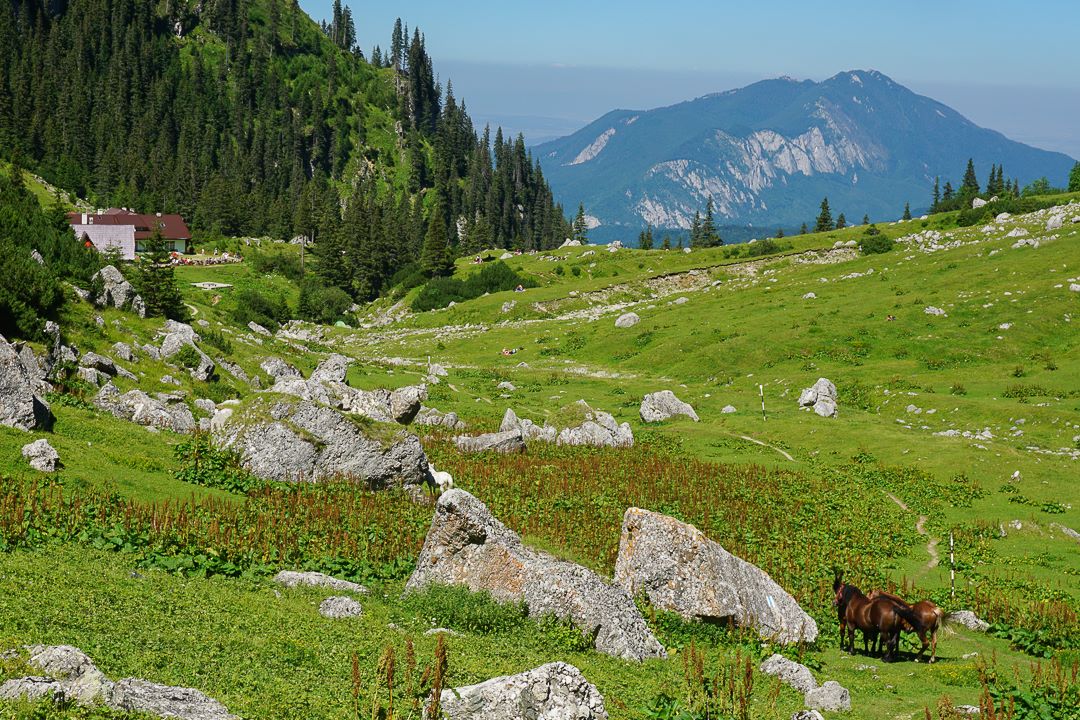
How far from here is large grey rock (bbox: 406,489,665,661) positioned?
1597 cm

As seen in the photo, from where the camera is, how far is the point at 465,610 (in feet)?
52.5

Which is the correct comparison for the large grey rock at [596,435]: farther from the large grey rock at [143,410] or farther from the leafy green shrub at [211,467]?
the leafy green shrub at [211,467]

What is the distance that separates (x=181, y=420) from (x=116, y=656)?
2209 centimetres

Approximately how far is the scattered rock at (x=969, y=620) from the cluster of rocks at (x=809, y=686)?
765 centimetres

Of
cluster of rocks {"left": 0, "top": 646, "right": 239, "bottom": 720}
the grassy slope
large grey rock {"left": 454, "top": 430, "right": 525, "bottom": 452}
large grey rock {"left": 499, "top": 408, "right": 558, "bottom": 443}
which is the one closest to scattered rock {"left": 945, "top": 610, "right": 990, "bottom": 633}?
the grassy slope

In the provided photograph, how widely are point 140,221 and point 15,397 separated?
13950cm

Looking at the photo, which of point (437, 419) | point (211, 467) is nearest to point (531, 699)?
point (211, 467)

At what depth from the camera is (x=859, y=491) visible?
35.4m

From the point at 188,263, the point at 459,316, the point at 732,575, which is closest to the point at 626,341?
the point at 459,316

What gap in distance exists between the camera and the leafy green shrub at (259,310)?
85562 millimetres

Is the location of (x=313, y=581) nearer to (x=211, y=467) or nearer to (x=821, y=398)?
(x=211, y=467)

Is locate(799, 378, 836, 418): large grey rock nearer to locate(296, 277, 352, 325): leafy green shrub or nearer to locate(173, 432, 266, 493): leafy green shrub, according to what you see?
locate(173, 432, 266, 493): leafy green shrub

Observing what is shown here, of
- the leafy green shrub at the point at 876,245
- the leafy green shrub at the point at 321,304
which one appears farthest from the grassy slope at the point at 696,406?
the leafy green shrub at the point at 321,304

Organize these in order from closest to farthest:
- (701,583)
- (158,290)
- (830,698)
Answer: (830,698) < (701,583) < (158,290)
